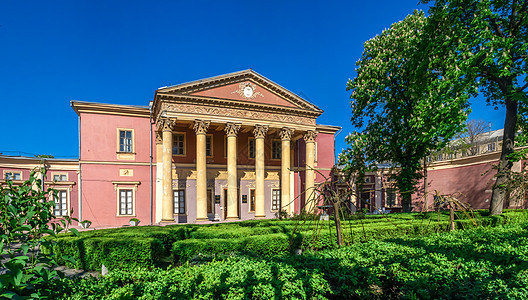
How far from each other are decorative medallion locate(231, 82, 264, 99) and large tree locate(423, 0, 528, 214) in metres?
13.0

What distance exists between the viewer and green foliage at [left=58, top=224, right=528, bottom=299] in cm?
377

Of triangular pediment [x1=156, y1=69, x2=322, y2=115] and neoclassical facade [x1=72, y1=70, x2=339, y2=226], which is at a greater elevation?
triangular pediment [x1=156, y1=69, x2=322, y2=115]

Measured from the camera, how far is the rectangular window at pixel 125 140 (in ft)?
71.2

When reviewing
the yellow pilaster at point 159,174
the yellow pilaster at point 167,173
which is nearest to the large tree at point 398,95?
the yellow pilaster at point 167,173

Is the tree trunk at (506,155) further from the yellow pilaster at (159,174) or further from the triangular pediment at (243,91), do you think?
the yellow pilaster at (159,174)

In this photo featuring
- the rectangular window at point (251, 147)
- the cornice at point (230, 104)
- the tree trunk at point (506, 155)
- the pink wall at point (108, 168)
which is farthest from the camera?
the rectangular window at point (251, 147)

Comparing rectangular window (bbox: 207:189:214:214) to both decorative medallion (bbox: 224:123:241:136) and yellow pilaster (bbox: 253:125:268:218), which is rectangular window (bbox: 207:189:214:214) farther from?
decorative medallion (bbox: 224:123:241:136)

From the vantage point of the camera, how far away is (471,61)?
12.8 meters

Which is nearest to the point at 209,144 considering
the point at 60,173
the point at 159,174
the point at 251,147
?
the point at 251,147

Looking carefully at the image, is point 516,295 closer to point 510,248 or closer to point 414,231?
point 510,248

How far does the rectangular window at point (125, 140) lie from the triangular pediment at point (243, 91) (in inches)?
200

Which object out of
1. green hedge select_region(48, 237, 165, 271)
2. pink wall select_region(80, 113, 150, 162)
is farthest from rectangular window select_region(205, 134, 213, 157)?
green hedge select_region(48, 237, 165, 271)

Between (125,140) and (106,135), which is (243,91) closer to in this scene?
(125,140)

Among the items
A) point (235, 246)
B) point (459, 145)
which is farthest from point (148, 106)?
point (459, 145)
